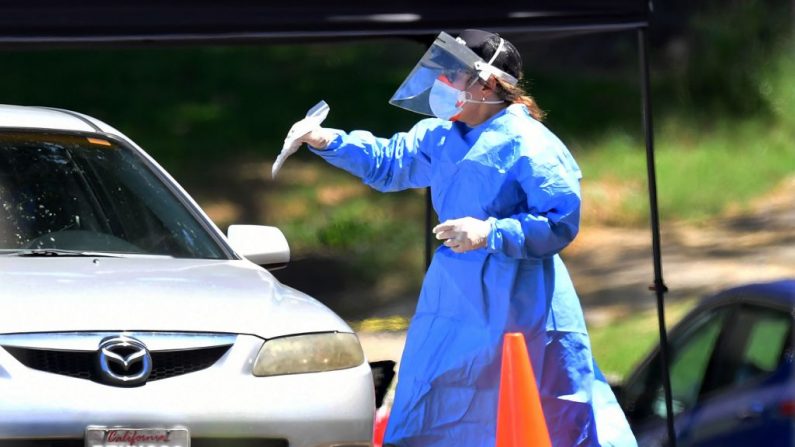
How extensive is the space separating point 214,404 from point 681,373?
→ 3056mm

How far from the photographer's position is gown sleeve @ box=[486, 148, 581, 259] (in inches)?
190

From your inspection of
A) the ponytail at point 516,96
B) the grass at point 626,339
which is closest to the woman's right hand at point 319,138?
the ponytail at point 516,96

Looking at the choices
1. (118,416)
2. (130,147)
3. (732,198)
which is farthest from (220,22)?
(732,198)

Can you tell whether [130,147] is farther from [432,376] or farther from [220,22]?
Result: [432,376]

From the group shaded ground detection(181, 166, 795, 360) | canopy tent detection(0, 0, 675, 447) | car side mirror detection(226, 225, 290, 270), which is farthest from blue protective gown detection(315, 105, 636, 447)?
shaded ground detection(181, 166, 795, 360)

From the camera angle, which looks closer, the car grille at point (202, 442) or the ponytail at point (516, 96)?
the car grille at point (202, 442)

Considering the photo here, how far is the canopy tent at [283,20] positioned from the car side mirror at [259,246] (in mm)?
771

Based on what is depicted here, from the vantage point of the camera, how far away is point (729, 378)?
603 centimetres

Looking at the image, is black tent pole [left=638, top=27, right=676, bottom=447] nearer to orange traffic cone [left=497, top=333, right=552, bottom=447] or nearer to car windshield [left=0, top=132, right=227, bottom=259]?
orange traffic cone [left=497, top=333, right=552, bottom=447]

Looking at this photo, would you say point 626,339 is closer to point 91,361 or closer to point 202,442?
point 202,442

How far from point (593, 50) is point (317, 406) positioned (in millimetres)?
14709

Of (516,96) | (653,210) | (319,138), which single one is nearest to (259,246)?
(319,138)

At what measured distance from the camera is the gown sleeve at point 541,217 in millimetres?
4820

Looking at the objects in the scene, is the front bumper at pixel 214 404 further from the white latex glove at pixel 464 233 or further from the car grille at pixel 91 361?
the white latex glove at pixel 464 233
